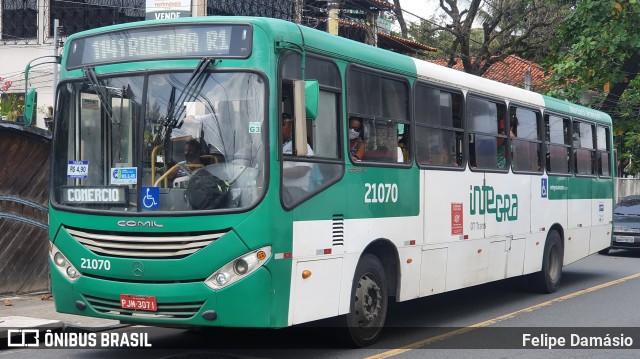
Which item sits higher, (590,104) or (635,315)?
(590,104)

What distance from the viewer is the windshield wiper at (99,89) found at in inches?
320

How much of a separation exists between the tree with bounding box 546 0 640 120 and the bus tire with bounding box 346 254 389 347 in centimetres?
1592

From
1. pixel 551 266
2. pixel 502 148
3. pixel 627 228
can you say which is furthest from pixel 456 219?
pixel 627 228

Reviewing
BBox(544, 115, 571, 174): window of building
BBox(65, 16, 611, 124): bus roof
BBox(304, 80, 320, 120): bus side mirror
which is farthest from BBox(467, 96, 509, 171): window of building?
BBox(304, 80, 320, 120): bus side mirror

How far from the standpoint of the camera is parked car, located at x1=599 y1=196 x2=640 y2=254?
72.9 ft

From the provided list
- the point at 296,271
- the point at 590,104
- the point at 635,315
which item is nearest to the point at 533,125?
the point at 635,315

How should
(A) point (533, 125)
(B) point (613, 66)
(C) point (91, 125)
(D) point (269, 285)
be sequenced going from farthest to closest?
(B) point (613, 66)
(A) point (533, 125)
(C) point (91, 125)
(D) point (269, 285)

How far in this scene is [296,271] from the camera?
785cm

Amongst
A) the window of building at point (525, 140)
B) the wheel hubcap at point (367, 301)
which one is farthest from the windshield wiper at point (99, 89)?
the window of building at point (525, 140)

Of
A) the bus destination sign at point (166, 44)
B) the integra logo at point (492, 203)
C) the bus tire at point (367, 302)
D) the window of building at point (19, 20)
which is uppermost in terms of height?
the window of building at point (19, 20)

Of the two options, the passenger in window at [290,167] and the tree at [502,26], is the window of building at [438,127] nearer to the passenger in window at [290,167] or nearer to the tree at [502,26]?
the passenger in window at [290,167]

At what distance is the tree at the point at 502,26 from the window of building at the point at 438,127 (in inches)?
939

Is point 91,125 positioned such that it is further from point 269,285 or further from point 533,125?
point 533,125

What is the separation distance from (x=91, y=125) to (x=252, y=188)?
1811mm
